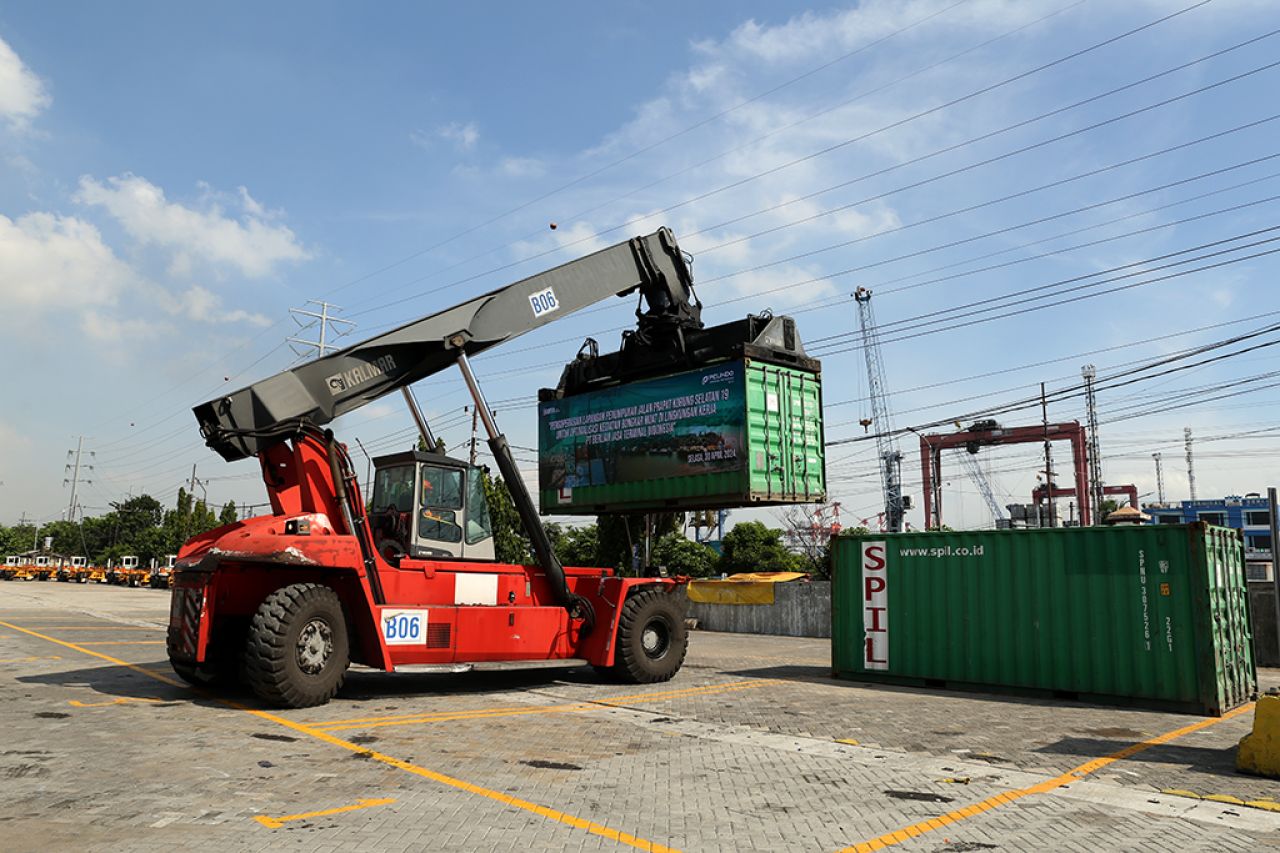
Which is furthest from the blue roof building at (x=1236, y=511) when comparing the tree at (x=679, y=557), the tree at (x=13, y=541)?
the tree at (x=13, y=541)

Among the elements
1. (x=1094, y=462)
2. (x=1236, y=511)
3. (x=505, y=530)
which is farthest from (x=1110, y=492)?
(x=505, y=530)

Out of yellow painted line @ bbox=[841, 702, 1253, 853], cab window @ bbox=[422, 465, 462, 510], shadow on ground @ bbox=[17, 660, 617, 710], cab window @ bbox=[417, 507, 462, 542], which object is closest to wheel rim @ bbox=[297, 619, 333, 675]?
shadow on ground @ bbox=[17, 660, 617, 710]

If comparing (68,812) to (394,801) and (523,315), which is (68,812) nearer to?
(394,801)

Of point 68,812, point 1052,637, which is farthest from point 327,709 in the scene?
point 1052,637

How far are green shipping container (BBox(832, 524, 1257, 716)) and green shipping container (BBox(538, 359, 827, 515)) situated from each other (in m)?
2.48

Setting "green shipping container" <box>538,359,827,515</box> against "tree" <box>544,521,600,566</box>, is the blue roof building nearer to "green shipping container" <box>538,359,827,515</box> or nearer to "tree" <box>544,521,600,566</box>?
"tree" <box>544,521,600,566</box>

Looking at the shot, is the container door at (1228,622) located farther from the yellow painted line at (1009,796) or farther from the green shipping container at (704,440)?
the green shipping container at (704,440)

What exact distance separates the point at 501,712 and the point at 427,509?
123 inches

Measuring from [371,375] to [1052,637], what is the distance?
10.6 meters

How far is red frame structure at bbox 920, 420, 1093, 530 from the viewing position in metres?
77.7

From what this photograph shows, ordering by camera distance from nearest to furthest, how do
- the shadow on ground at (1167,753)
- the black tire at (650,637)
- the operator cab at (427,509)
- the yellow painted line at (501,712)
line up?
the shadow on ground at (1167,753), the yellow painted line at (501,712), the operator cab at (427,509), the black tire at (650,637)

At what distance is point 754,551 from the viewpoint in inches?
1724

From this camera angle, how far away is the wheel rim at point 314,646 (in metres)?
10.7

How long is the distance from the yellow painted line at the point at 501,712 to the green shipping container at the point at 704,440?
4.00m
